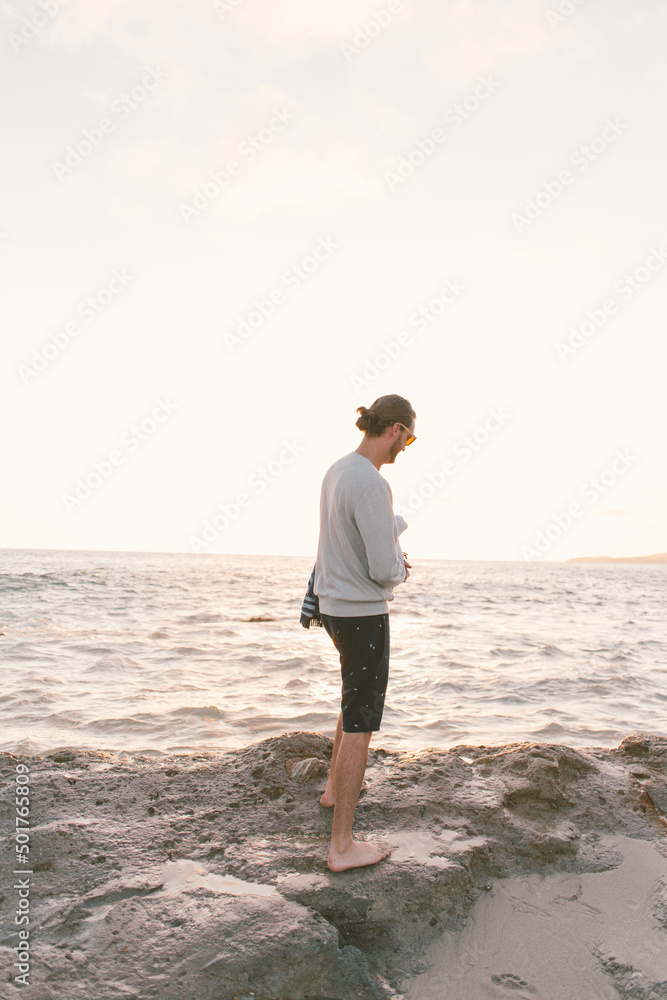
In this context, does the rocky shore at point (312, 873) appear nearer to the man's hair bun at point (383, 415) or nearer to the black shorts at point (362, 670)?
the black shorts at point (362, 670)

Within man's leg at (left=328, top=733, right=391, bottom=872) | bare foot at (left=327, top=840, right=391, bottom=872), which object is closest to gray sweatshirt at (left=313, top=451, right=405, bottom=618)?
man's leg at (left=328, top=733, right=391, bottom=872)

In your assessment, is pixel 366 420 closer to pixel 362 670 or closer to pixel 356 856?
pixel 362 670

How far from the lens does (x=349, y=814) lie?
2910mm

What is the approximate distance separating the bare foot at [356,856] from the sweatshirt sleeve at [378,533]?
126 cm

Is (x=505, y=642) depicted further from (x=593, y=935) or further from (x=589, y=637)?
(x=593, y=935)

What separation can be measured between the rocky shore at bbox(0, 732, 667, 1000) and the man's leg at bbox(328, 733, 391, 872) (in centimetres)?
6

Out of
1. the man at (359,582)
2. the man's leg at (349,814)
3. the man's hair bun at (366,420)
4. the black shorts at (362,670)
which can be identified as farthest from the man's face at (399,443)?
the man's leg at (349,814)

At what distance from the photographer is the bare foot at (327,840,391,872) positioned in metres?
2.83

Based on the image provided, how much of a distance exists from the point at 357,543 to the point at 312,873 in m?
1.55

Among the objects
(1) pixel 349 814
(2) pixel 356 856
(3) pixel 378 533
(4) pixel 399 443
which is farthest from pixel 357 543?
(2) pixel 356 856

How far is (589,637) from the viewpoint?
1302cm

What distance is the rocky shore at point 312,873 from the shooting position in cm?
227

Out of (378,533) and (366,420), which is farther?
(366,420)

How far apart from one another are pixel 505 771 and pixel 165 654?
6.39 meters
